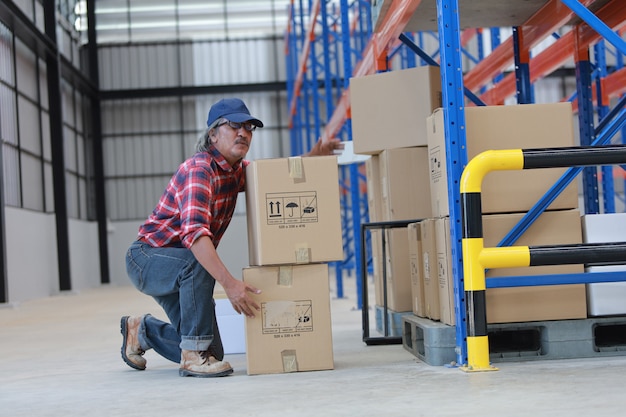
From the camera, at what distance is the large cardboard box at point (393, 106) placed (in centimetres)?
558

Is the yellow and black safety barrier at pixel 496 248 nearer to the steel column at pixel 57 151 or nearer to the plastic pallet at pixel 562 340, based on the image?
the plastic pallet at pixel 562 340

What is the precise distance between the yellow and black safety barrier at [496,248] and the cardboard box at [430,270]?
2.07 feet

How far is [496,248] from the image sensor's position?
13.1 ft

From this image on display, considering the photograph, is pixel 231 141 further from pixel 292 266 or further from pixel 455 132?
pixel 455 132

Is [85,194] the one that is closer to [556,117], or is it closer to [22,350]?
[22,350]

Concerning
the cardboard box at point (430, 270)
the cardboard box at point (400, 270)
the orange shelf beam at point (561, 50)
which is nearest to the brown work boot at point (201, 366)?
the cardboard box at point (430, 270)

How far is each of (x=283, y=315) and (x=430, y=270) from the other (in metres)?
0.93

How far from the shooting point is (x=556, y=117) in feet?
14.7

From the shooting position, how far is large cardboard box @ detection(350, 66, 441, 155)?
18.3 ft

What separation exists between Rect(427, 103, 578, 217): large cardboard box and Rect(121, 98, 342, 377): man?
3.61ft

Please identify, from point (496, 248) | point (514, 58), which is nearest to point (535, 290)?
point (496, 248)

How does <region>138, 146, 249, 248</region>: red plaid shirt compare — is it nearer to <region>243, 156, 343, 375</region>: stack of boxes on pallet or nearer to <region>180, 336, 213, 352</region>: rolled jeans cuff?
<region>243, 156, 343, 375</region>: stack of boxes on pallet

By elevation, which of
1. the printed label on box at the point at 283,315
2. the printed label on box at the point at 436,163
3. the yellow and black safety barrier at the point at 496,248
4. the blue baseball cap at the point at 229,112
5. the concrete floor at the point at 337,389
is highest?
the blue baseball cap at the point at 229,112

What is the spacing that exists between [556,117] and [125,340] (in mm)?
2699
